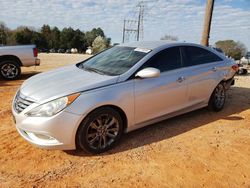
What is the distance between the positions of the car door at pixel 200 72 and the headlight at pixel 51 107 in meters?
2.36

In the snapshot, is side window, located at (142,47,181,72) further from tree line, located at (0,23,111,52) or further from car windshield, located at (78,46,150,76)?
tree line, located at (0,23,111,52)

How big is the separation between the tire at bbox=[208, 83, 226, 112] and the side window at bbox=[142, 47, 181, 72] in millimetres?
1382

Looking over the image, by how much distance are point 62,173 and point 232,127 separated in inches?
133

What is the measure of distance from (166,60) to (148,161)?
1844 millimetres

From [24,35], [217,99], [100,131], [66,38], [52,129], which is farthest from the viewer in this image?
[66,38]

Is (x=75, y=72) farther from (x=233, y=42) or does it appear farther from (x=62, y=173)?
(x=233, y=42)

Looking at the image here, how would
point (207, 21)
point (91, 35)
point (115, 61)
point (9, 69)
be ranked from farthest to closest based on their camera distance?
A: 1. point (91, 35)
2. point (207, 21)
3. point (9, 69)
4. point (115, 61)

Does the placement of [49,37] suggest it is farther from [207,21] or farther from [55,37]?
[207,21]

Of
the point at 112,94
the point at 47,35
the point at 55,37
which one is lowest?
the point at 55,37

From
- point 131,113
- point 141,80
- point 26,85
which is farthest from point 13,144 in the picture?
point 141,80

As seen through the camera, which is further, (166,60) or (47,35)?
(47,35)

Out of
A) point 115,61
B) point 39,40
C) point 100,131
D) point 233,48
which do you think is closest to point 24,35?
point 39,40

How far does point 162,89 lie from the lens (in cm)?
423

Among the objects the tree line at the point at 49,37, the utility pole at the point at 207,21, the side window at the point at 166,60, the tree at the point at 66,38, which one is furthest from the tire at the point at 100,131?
the tree at the point at 66,38
